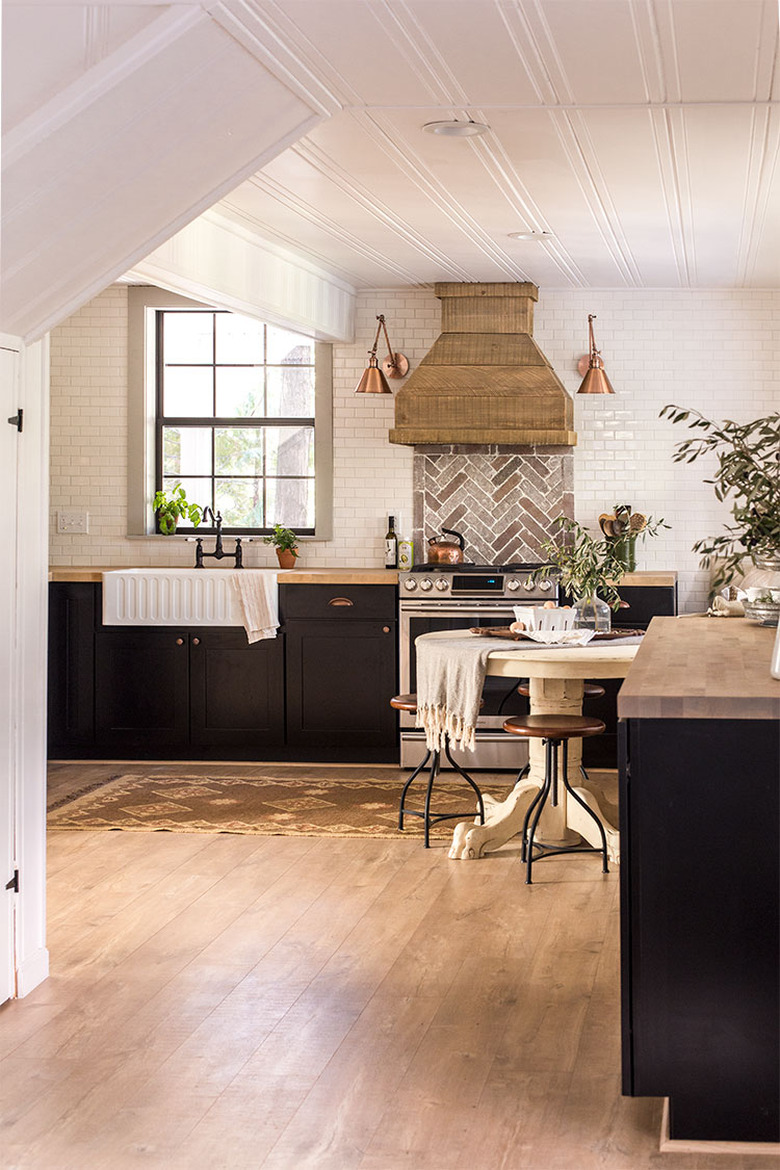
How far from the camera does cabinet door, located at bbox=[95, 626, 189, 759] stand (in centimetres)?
734

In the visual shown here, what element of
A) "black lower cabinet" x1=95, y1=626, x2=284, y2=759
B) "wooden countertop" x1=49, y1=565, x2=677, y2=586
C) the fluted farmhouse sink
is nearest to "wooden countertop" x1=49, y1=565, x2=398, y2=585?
"wooden countertop" x1=49, y1=565, x2=677, y2=586

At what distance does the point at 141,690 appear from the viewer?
291 inches

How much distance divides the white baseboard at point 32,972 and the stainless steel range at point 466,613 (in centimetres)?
345

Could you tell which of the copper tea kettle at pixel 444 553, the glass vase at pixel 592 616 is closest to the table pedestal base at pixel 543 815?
the glass vase at pixel 592 616

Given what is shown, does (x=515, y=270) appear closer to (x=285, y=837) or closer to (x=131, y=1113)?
(x=285, y=837)

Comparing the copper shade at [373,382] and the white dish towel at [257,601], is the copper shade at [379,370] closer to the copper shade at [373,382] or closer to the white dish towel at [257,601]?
the copper shade at [373,382]

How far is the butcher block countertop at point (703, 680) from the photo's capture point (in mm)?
2670

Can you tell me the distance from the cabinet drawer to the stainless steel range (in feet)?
0.53

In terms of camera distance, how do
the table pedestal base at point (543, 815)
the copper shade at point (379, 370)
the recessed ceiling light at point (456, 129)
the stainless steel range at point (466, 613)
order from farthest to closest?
the copper shade at point (379, 370) < the stainless steel range at point (466, 613) < the table pedestal base at point (543, 815) < the recessed ceiling light at point (456, 129)

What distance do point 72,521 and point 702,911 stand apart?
611 centimetres

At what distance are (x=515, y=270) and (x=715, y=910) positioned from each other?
17.0 ft

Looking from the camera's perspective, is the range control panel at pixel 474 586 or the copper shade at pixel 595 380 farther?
the copper shade at pixel 595 380

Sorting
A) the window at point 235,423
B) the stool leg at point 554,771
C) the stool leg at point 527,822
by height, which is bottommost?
the stool leg at point 527,822

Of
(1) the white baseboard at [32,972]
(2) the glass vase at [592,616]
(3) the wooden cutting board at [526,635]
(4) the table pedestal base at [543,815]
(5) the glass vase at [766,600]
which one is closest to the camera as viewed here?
(1) the white baseboard at [32,972]
